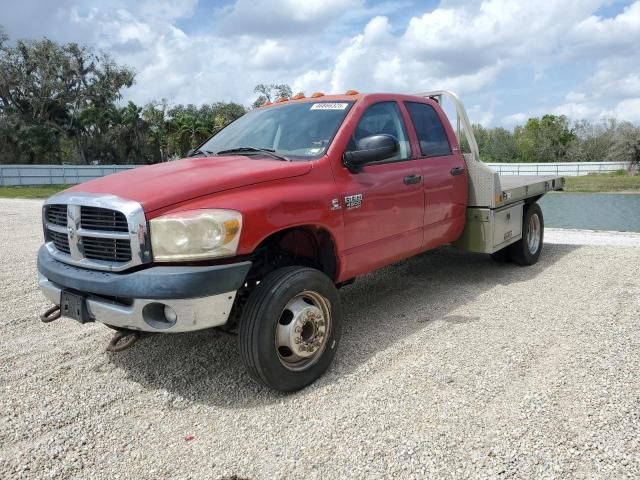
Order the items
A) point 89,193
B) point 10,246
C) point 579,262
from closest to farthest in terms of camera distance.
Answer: point 89,193, point 579,262, point 10,246

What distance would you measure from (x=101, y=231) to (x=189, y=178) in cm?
63

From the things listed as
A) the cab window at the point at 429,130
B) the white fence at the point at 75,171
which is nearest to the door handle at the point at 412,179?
the cab window at the point at 429,130

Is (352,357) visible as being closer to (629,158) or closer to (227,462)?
(227,462)

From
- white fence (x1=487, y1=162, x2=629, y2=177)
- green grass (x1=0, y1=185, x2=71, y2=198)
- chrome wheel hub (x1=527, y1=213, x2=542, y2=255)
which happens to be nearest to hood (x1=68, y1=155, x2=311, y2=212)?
chrome wheel hub (x1=527, y1=213, x2=542, y2=255)

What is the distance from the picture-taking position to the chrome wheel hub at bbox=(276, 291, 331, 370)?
3.44m

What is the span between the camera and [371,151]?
3.97 m

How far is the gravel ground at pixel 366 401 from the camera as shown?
2.74m

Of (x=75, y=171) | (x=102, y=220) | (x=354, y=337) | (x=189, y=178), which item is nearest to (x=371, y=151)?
(x=189, y=178)

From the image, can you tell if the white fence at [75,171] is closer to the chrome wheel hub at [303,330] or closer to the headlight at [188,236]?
the chrome wheel hub at [303,330]

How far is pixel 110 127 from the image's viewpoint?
54.5m

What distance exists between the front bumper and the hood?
42 centimetres

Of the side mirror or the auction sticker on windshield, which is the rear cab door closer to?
the auction sticker on windshield

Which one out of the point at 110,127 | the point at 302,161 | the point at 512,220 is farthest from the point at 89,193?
the point at 110,127

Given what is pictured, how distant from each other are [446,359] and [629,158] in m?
48.6
